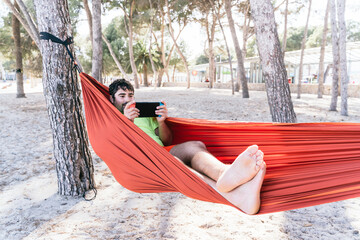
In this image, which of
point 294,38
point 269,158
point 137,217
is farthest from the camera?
point 294,38

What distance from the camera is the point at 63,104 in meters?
1.83

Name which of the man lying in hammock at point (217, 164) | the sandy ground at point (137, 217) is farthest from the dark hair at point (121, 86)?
the sandy ground at point (137, 217)

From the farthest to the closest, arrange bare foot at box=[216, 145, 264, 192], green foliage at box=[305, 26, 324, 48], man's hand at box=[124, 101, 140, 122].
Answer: green foliage at box=[305, 26, 324, 48] < man's hand at box=[124, 101, 140, 122] < bare foot at box=[216, 145, 264, 192]

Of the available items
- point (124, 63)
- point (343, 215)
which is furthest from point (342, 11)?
point (124, 63)

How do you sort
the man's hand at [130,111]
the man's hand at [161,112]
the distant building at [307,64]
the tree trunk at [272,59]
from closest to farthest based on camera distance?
the man's hand at [130,111], the man's hand at [161,112], the tree trunk at [272,59], the distant building at [307,64]

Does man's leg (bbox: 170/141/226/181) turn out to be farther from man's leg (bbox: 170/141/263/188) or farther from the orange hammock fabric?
the orange hammock fabric

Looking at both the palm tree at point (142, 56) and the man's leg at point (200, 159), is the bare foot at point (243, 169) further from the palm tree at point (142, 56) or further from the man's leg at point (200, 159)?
the palm tree at point (142, 56)

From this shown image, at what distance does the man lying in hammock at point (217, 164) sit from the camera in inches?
48.1

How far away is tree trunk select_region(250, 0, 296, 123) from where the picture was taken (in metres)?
2.46

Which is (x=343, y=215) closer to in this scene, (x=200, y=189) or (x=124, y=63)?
(x=200, y=189)

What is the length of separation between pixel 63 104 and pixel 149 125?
23.5 inches

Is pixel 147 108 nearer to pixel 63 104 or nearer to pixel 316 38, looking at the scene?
pixel 63 104

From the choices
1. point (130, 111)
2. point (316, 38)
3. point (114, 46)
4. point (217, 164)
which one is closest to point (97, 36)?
point (130, 111)

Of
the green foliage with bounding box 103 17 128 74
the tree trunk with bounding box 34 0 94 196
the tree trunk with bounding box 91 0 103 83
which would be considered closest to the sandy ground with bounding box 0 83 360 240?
the tree trunk with bounding box 34 0 94 196
